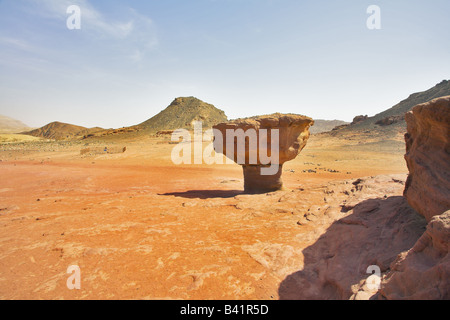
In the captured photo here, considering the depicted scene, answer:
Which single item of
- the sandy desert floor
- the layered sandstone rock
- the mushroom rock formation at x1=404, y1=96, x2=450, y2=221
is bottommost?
the sandy desert floor

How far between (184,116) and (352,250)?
47.7 m

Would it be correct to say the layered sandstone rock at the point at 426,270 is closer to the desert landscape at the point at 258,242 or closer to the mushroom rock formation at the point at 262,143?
the desert landscape at the point at 258,242

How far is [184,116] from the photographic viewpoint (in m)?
48.9

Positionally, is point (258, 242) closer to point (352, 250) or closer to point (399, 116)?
point (352, 250)

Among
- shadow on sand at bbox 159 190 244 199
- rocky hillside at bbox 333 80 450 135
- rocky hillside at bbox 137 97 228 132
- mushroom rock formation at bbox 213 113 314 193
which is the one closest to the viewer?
mushroom rock formation at bbox 213 113 314 193

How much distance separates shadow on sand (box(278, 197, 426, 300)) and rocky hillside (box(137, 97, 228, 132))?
130ft

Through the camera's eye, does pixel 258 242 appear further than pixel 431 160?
Yes

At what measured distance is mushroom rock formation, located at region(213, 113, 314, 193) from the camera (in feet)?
25.7

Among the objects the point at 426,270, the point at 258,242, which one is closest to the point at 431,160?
the point at 426,270

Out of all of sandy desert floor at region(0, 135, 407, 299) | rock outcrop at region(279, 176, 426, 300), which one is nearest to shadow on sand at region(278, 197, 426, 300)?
rock outcrop at region(279, 176, 426, 300)

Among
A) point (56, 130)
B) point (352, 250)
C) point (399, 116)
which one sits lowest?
point (352, 250)

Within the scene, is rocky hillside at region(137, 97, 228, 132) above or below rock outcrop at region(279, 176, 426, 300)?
above

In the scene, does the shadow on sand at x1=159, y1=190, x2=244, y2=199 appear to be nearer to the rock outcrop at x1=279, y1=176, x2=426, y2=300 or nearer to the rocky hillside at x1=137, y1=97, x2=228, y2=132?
the rock outcrop at x1=279, y1=176, x2=426, y2=300

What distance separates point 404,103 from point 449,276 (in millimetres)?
49401
